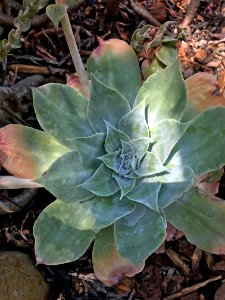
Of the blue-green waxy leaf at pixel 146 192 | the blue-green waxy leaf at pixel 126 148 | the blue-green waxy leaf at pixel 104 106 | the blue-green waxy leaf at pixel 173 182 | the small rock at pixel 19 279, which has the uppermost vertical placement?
the blue-green waxy leaf at pixel 104 106

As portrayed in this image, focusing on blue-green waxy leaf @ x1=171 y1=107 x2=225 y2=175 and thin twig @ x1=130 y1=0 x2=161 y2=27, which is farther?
thin twig @ x1=130 y1=0 x2=161 y2=27

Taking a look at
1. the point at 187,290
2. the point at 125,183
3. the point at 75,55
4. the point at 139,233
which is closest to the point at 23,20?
the point at 75,55

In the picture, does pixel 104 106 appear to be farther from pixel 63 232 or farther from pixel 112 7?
pixel 112 7

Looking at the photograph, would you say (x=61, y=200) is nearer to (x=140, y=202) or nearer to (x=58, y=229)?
(x=58, y=229)

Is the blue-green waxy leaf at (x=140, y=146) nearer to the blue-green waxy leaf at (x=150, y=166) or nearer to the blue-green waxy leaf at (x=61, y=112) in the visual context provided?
the blue-green waxy leaf at (x=150, y=166)

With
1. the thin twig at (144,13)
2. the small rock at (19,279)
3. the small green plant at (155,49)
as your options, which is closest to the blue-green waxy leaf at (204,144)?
the small green plant at (155,49)

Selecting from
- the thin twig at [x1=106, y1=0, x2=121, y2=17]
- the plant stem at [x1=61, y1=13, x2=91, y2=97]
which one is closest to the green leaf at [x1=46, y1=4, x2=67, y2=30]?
the plant stem at [x1=61, y1=13, x2=91, y2=97]

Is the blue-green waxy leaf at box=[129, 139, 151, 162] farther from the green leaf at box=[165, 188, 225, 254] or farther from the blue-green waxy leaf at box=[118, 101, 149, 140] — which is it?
the green leaf at box=[165, 188, 225, 254]
